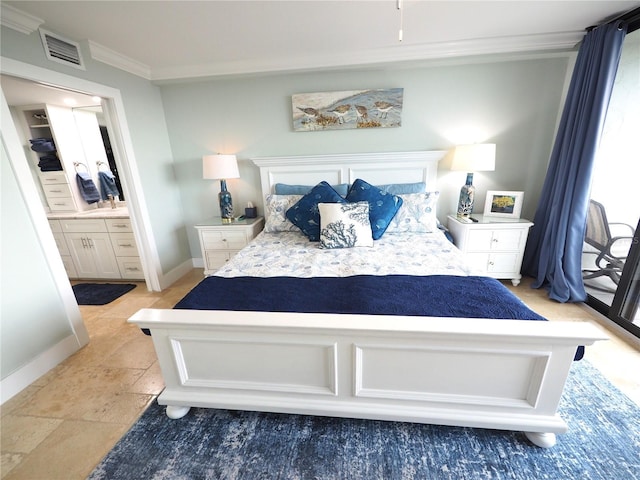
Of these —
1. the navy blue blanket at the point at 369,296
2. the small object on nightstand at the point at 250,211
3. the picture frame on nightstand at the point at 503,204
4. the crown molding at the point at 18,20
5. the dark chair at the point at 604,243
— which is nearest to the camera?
the navy blue blanket at the point at 369,296

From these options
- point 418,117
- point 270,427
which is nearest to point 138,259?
point 270,427

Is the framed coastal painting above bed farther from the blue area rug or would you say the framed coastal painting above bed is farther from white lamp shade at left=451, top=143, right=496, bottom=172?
the blue area rug

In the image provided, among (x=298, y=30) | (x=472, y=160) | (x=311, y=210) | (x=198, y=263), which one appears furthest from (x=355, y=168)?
(x=198, y=263)

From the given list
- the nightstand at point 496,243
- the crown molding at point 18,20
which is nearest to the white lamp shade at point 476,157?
the nightstand at point 496,243

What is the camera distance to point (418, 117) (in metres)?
2.83

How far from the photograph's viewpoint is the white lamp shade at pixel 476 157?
2520 mm

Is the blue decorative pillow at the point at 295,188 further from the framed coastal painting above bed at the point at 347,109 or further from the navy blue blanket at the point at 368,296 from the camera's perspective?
the navy blue blanket at the point at 368,296

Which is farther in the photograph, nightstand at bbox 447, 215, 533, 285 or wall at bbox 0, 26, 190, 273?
nightstand at bbox 447, 215, 533, 285

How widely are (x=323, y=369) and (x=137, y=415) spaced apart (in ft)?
3.80

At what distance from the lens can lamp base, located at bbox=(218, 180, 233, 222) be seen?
3051 mm

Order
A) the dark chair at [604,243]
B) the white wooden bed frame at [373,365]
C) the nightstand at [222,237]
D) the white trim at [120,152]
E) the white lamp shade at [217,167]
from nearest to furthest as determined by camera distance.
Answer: the white wooden bed frame at [373,365] → the white trim at [120,152] → the dark chair at [604,243] → the white lamp shade at [217,167] → the nightstand at [222,237]

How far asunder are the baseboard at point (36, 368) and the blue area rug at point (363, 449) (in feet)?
3.19

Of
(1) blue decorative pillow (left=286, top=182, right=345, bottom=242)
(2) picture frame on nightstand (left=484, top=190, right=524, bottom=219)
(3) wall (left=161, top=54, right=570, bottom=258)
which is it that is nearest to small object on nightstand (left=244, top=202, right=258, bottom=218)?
(3) wall (left=161, top=54, right=570, bottom=258)

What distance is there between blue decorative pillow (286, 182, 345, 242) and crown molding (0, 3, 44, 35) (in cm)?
218
